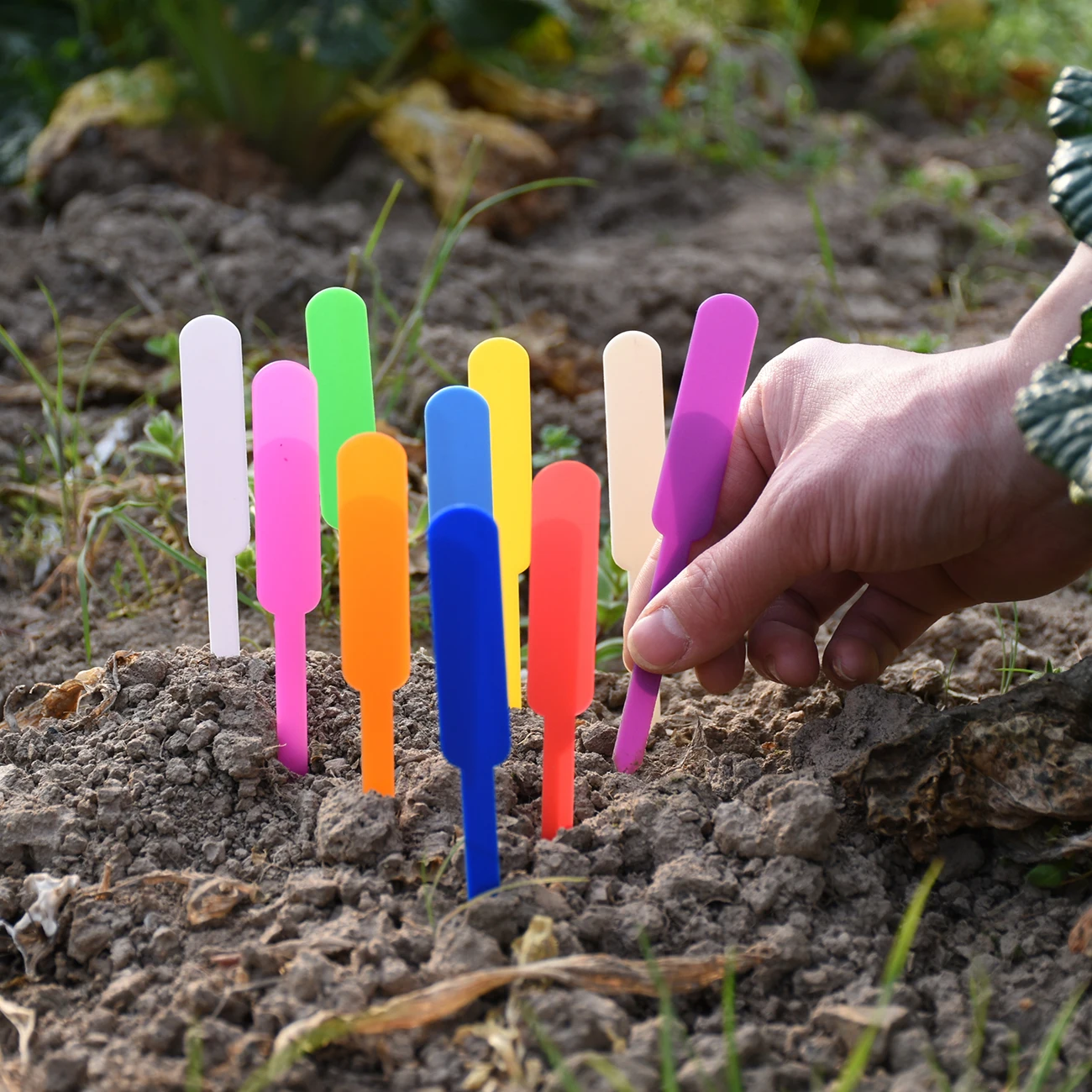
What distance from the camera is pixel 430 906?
1.11m

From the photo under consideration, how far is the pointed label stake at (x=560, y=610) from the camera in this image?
1.14 metres

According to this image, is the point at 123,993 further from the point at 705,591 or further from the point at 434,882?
the point at 705,591

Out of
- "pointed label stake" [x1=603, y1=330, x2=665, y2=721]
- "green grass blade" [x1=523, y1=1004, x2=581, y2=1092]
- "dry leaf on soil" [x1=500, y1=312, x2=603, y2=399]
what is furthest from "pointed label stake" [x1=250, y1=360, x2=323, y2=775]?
"dry leaf on soil" [x1=500, y1=312, x2=603, y2=399]

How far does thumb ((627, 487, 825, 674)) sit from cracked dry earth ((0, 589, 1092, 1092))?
0.50 ft

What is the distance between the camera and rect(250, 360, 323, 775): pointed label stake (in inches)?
48.3

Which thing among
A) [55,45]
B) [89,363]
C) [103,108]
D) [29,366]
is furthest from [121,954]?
[55,45]

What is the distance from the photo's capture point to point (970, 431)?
130cm

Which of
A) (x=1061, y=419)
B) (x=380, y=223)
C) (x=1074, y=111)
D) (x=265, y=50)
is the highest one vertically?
(x=265, y=50)

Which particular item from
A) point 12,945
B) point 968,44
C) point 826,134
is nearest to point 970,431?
point 12,945

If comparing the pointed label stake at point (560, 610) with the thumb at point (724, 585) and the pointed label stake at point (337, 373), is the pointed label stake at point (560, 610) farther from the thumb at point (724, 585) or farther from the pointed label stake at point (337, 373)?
the pointed label stake at point (337, 373)

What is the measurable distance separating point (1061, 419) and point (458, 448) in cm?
55

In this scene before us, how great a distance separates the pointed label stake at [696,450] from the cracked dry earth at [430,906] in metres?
0.08

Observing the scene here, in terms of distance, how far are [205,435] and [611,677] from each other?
2.33 ft

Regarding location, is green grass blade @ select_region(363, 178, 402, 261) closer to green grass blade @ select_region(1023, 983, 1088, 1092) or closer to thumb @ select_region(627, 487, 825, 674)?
thumb @ select_region(627, 487, 825, 674)
